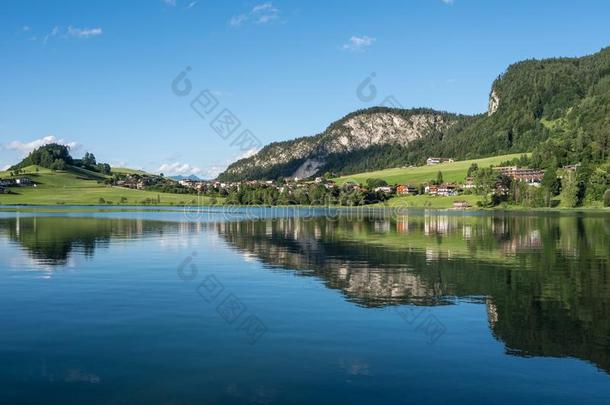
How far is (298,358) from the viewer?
21.8 meters

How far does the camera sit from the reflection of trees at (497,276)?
85.3ft

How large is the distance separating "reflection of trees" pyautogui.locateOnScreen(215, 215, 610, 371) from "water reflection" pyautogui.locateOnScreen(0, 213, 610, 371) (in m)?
0.05

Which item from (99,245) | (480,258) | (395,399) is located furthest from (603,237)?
(395,399)

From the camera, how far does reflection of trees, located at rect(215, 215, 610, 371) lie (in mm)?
26011

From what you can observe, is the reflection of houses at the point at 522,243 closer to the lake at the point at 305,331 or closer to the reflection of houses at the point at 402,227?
the lake at the point at 305,331

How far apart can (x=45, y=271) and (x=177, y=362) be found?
30210 mm

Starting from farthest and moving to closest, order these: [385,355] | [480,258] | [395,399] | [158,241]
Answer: [158,241] → [480,258] → [385,355] → [395,399]

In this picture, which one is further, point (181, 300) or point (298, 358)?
point (181, 300)

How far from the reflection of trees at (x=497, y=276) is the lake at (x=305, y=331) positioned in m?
0.17

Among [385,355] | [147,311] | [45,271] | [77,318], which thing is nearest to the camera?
[385,355]

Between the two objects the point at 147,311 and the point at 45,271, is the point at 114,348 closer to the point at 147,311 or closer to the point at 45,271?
the point at 147,311

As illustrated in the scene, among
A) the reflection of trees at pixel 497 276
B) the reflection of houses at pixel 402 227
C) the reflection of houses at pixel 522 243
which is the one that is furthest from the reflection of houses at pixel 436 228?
the reflection of trees at pixel 497 276

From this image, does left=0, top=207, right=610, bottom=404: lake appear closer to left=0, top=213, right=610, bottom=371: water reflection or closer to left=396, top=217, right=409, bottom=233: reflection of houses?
left=0, top=213, right=610, bottom=371: water reflection

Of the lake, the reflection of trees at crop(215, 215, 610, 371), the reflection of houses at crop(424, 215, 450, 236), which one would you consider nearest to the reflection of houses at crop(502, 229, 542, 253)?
the reflection of trees at crop(215, 215, 610, 371)
